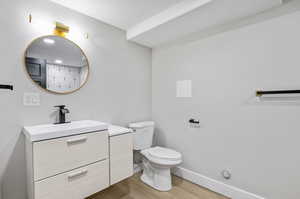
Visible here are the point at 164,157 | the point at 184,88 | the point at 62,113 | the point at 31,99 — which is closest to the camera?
the point at 31,99

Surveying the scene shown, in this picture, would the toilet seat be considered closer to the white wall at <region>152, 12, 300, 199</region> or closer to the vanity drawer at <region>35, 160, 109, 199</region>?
the white wall at <region>152, 12, 300, 199</region>

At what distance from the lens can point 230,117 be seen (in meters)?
1.71

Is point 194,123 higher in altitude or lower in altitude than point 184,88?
lower

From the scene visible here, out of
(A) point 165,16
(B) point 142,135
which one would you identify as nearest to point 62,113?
(B) point 142,135

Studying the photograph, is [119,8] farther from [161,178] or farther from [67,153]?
[161,178]

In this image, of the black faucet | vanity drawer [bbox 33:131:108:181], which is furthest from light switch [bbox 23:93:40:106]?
vanity drawer [bbox 33:131:108:181]

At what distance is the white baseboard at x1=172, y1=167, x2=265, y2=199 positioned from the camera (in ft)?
5.27

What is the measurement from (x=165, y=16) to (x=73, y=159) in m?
1.75

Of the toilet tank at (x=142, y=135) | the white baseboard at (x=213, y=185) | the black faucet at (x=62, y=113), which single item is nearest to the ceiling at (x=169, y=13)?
the black faucet at (x=62, y=113)

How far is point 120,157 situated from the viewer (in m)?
1.53

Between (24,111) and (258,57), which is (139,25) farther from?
(24,111)

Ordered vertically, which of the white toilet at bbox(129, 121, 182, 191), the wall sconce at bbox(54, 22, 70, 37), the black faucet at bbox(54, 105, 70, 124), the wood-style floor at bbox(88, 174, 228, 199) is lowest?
the wood-style floor at bbox(88, 174, 228, 199)

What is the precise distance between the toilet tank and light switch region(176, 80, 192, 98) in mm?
660

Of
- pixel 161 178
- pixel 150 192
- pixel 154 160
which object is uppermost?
pixel 154 160
